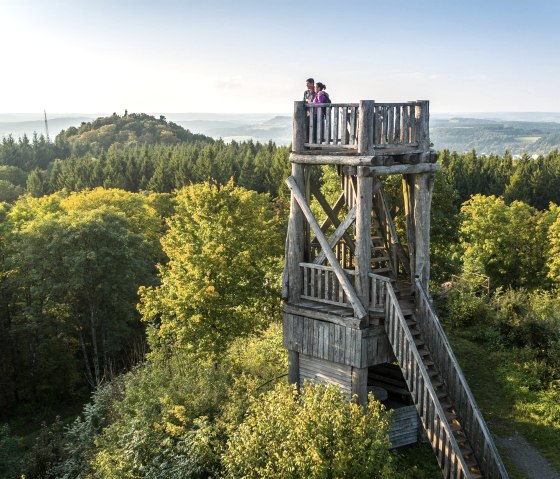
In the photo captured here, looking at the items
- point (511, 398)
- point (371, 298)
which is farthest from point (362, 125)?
point (511, 398)

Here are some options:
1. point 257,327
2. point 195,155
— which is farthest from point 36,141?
point 257,327

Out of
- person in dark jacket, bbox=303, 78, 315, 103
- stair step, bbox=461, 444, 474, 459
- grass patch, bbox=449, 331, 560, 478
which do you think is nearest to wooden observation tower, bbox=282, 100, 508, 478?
stair step, bbox=461, 444, 474, 459

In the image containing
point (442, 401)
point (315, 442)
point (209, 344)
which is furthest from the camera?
point (209, 344)

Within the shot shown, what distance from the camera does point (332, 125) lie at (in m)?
13.8

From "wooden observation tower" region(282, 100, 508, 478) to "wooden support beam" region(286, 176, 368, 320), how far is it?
0.09 feet

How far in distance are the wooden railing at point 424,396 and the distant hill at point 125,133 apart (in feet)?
495

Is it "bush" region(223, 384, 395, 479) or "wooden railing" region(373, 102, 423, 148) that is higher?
"wooden railing" region(373, 102, 423, 148)

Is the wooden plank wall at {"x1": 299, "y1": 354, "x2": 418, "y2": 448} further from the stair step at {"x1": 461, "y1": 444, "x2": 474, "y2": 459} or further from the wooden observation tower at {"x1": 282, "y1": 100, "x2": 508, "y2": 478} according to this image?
the stair step at {"x1": 461, "y1": 444, "x2": 474, "y2": 459}

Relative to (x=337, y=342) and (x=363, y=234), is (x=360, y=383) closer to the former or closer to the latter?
(x=337, y=342)

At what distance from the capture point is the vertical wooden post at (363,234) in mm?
13227

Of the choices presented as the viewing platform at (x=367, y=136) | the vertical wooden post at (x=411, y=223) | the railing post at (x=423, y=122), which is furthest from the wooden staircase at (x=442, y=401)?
the railing post at (x=423, y=122)

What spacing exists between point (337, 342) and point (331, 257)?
80.4 inches

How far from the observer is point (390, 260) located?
1647 cm

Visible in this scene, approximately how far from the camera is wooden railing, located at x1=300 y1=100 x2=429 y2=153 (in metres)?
13.1
